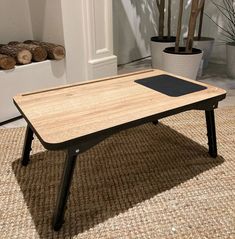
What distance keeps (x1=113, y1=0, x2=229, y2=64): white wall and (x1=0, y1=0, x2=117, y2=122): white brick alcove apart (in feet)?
2.42

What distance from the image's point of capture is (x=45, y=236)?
2.86ft

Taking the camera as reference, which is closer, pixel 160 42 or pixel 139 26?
pixel 160 42

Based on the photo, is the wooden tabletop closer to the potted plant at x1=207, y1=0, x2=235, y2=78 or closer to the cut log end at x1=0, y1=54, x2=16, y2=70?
the cut log end at x1=0, y1=54, x2=16, y2=70

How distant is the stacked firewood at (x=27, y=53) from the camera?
5.13 feet

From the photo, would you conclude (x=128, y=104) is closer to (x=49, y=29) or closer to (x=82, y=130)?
(x=82, y=130)

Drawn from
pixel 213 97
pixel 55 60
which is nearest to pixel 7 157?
pixel 55 60

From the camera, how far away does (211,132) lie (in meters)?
1.22

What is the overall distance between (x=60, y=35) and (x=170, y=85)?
3.07 feet

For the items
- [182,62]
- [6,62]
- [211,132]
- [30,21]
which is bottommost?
[211,132]

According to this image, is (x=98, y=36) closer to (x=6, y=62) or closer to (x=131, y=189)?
(x=6, y=62)

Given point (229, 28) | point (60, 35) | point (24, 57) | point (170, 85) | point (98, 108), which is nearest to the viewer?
point (98, 108)

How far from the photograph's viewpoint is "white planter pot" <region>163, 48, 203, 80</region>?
2041mm

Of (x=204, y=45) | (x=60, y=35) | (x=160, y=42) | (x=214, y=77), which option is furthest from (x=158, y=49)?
(x=60, y=35)

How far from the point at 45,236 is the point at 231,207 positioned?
62 cm
